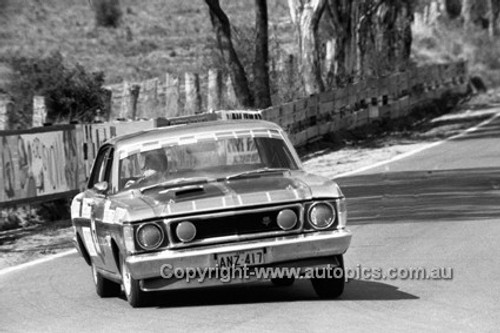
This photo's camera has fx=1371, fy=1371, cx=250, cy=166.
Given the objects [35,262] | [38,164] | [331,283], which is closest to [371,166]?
[38,164]

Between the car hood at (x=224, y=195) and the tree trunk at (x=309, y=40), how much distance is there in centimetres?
2371

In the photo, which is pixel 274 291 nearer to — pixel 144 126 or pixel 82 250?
pixel 82 250

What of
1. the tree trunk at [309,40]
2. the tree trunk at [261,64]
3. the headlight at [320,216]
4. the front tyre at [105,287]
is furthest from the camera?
the tree trunk at [309,40]

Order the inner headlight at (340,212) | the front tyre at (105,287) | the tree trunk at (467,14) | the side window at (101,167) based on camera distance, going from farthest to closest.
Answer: the tree trunk at (467,14), the side window at (101,167), the front tyre at (105,287), the inner headlight at (340,212)

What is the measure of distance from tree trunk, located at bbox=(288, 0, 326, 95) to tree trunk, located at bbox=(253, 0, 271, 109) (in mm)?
3510

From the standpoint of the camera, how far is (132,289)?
9969mm

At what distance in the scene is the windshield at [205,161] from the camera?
10.8 meters

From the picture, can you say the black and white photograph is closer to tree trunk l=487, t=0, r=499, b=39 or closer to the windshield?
the windshield

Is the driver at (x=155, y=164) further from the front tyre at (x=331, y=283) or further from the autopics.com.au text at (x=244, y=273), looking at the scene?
the front tyre at (x=331, y=283)

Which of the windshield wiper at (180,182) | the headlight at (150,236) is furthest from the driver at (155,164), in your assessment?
the headlight at (150,236)

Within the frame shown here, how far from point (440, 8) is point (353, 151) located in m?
59.9

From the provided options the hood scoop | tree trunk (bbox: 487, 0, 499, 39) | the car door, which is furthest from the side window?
tree trunk (bbox: 487, 0, 499, 39)

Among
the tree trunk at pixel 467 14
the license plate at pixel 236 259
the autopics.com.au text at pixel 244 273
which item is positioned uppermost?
the license plate at pixel 236 259

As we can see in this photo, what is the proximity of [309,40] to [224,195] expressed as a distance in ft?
83.1
